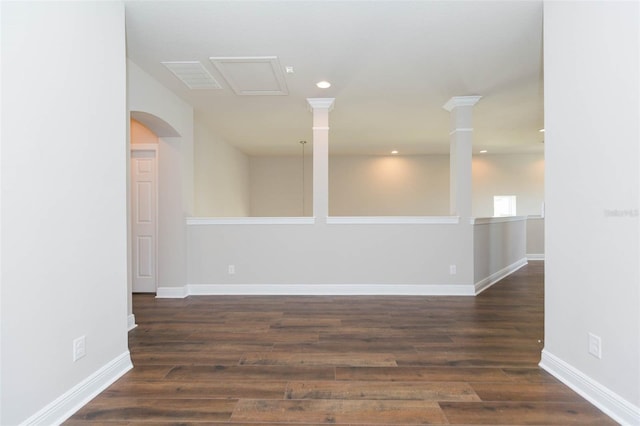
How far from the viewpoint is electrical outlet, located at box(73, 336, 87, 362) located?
5.99ft

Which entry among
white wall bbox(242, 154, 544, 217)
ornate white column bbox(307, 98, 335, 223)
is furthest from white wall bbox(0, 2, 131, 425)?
white wall bbox(242, 154, 544, 217)

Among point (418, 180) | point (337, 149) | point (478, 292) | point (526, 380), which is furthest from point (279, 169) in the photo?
point (526, 380)

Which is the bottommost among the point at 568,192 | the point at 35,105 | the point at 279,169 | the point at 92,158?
the point at 568,192

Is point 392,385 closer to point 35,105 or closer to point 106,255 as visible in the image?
point 106,255

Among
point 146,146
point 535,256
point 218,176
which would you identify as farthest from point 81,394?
point 535,256

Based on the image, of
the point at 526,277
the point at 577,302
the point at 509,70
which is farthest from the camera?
the point at 526,277

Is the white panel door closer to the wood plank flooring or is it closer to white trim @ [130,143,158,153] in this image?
white trim @ [130,143,158,153]

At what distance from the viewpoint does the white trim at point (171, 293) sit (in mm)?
4238

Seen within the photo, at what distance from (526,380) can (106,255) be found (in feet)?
9.51

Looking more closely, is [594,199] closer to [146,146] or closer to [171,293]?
[171,293]

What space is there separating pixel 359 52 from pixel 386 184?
578cm

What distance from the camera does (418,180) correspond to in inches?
335

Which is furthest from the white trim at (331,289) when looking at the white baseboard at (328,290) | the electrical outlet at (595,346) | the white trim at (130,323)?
the electrical outlet at (595,346)

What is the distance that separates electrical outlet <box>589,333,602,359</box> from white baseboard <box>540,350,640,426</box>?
0.16 meters
